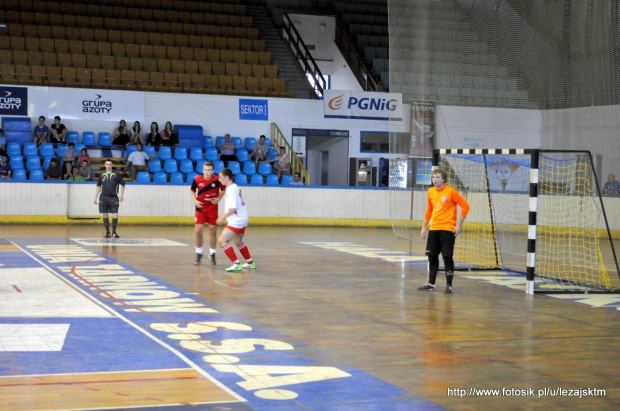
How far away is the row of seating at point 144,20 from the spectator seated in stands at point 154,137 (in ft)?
22.2

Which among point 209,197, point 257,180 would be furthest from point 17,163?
point 209,197

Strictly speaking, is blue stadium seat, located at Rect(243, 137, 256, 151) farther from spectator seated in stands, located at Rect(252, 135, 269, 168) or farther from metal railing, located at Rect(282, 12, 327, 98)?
metal railing, located at Rect(282, 12, 327, 98)

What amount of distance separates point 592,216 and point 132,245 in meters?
11.2

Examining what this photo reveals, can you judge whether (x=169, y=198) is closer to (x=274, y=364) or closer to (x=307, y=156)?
(x=307, y=156)

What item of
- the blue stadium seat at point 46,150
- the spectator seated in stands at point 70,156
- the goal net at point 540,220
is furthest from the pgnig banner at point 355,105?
the blue stadium seat at point 46,150

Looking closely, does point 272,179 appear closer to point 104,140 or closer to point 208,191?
point 104,140

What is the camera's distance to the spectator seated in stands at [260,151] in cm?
3066

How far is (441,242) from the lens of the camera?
12875 millimetres

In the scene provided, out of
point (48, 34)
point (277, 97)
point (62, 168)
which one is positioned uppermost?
point (48, 34)

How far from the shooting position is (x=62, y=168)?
91.0ft

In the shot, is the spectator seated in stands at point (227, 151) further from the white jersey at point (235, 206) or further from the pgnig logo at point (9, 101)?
the white jersey at point (235, 206)

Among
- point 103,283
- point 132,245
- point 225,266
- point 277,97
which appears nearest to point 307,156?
point 277,97

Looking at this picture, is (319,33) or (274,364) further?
(319,33)

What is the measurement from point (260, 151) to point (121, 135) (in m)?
5.19
